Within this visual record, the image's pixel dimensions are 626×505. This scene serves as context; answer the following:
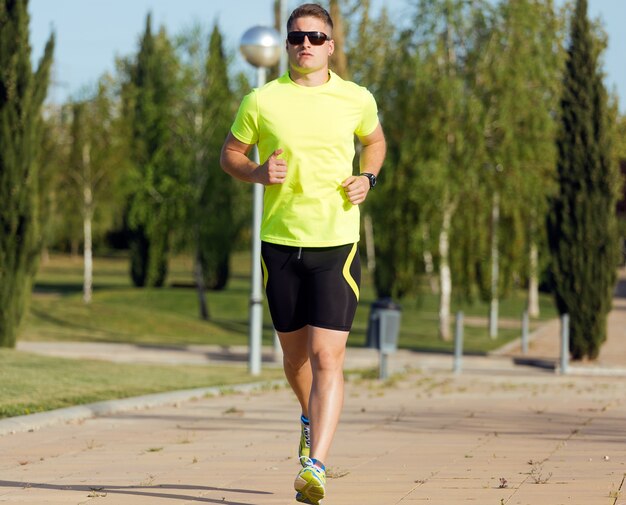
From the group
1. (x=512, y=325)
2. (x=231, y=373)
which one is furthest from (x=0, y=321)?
(x=512, y=325)

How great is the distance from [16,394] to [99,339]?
15643 mm

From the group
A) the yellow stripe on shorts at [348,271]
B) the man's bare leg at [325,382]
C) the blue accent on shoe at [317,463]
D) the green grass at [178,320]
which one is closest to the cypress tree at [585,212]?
the green grass at [178,320]

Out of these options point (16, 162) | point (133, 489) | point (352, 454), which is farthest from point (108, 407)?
point (16, 162)

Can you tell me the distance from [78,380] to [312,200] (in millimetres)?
7915

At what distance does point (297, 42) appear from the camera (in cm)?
566

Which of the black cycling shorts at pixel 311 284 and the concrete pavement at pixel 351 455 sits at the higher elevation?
the black cycling shorts at pixel 311 284

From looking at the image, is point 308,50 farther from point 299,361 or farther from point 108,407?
point 108,407

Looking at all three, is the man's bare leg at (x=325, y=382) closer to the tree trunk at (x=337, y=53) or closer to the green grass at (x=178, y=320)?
the green grass at (x=178, y=320)

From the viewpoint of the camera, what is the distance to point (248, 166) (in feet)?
19.0

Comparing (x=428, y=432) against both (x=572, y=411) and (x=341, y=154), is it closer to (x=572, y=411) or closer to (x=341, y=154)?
(x=572, y=411)

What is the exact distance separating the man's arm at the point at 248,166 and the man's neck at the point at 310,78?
1.24 ft

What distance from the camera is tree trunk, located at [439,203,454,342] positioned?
93.7ft

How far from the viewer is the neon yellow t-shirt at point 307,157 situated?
18.4 feet

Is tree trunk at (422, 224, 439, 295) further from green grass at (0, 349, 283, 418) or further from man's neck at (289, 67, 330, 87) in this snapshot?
man's neck at (289, 67, 330, 87)
